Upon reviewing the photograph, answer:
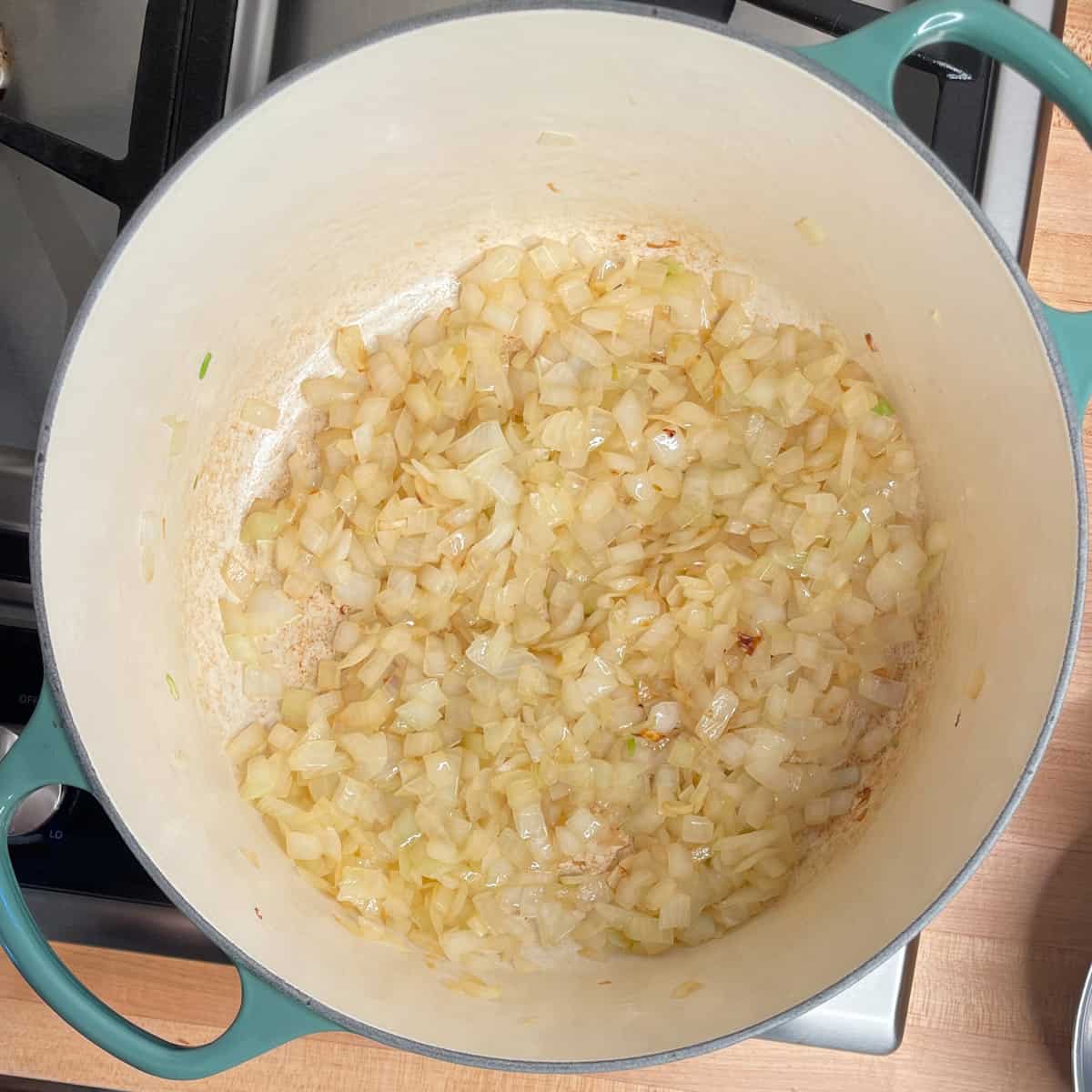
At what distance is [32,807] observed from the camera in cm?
87

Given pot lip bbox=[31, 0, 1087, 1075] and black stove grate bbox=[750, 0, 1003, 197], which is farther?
black stove grate bbox=[750, 0, 1003, 197]

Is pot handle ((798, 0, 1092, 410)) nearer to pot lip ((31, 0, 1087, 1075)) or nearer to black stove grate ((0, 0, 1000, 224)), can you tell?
pot lip ((31, 0, 1087, 1075))

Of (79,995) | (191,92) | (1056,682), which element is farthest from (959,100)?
(79,995)

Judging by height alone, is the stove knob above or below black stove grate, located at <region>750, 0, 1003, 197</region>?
below

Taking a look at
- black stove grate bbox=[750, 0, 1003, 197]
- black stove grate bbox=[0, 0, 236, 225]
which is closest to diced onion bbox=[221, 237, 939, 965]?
black stove grate bbox=[750, 0, 1003, 197]

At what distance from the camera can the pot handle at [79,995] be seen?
0.67 m

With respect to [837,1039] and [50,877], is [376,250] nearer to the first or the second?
[50,877]

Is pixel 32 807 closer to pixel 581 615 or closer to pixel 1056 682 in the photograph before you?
pixel 581 615

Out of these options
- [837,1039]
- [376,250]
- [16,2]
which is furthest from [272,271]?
[837,1039]

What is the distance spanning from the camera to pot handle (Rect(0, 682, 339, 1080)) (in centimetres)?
67

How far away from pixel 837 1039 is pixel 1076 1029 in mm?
208

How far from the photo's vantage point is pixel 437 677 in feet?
3.21

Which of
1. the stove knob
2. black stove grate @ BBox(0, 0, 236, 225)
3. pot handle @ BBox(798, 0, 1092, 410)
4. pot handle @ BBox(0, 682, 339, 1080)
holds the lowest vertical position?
the stove knob

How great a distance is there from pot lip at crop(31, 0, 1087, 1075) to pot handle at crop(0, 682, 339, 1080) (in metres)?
0.02
